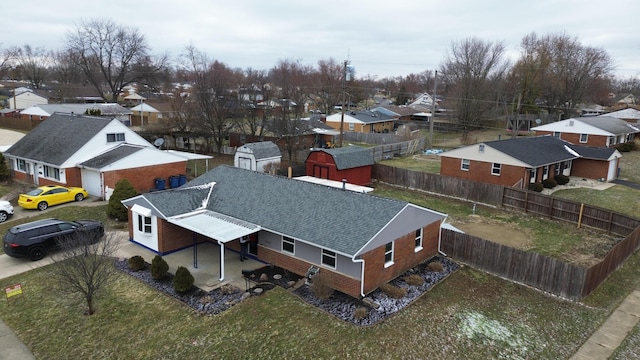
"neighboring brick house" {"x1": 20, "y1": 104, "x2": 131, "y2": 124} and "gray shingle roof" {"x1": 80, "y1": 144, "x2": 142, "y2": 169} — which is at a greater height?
"neighboring brick house" {"x1": 20, "y1": 104, "x2": 131, "y2": 124}

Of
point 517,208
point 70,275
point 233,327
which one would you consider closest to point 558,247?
point 517,208

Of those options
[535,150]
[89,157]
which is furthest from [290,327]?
[535,150]

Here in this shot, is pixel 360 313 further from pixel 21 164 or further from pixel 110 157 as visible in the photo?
pixel 21 164

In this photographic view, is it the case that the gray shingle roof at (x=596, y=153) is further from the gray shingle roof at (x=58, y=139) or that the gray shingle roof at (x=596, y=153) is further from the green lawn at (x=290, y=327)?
the gray shingle roof at (x=58, y=139)

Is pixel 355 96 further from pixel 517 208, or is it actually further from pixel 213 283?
pixel 213 283

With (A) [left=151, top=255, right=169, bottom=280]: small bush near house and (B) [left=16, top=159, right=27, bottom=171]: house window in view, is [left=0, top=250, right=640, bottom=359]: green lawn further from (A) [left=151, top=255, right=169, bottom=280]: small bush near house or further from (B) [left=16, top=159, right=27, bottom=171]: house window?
(B) [left=16, top=159, right=27, bottom=171]: house window

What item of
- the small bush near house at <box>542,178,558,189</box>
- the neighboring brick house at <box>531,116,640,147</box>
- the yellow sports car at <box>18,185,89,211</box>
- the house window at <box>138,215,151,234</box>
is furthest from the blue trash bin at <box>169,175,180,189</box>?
the neighboring brick house at <box>531,116,640,147</box>

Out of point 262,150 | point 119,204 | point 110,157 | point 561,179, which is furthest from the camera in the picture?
point 262,150
